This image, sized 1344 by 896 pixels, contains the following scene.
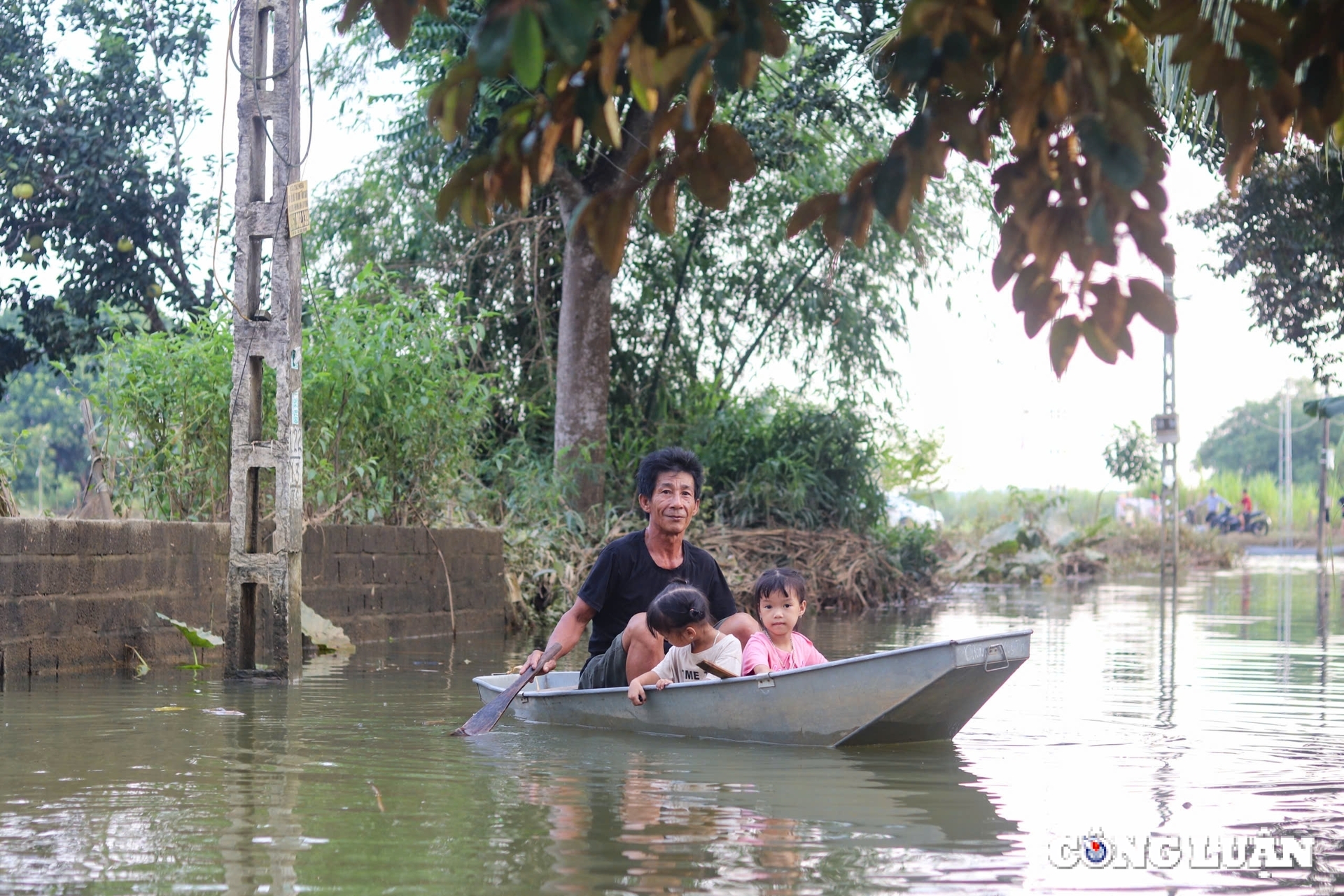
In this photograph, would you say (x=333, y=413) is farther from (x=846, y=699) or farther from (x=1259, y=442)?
(x=1259, y=442)

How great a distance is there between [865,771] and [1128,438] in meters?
31.8

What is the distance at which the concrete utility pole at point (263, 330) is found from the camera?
8445 mm

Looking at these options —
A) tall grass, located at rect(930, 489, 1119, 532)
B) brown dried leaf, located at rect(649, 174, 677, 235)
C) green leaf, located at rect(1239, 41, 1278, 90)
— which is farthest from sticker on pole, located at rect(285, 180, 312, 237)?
tall grass, located at rect(930, 489, 1119, 532)

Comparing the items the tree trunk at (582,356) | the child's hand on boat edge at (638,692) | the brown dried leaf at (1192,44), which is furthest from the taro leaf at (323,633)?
the brown dried leaf at (1192,44)

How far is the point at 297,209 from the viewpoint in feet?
27.7

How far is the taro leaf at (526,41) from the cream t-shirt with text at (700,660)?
→ 446 centimetres

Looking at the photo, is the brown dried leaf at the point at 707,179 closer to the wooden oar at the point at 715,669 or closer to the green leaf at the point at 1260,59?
the green leaf at the point at 1260,59

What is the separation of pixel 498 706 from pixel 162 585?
11.2 ft

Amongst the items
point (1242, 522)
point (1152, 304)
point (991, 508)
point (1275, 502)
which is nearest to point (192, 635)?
point (1152, 304)

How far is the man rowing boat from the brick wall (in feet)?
10.2

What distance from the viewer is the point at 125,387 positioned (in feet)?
33.6

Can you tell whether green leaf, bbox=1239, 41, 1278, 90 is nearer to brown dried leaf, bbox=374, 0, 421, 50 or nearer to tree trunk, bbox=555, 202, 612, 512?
brown dried leaf, bbox=374, 0, 421, 50

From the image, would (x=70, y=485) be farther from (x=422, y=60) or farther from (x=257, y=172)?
(x=257, y=172)

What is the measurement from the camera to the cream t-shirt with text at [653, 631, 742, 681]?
6375 mm
